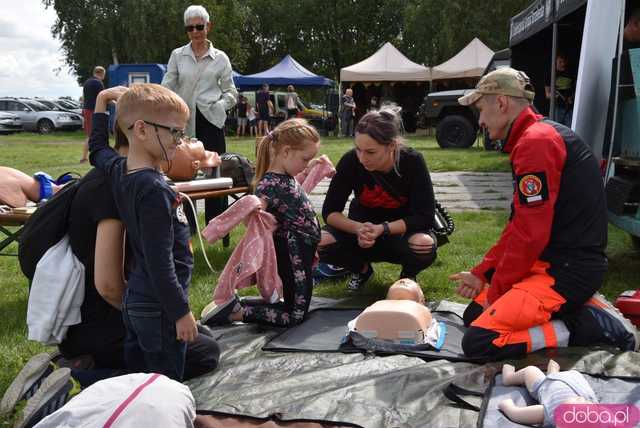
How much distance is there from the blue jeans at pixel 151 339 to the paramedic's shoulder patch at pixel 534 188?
165 cm

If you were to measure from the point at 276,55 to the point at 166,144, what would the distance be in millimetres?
46178

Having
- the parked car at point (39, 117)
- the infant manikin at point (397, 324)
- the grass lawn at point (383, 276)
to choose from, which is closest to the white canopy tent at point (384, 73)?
the parked car at point (39, 117)

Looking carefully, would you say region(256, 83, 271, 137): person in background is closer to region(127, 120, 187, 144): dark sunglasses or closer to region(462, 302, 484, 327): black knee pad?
region(462, 302, 484, 327): black knee pad

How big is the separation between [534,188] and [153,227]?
168cm

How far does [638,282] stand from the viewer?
192 inches

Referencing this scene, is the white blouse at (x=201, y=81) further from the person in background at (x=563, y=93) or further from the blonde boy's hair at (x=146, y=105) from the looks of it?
the person in background at (x=563, y=93)

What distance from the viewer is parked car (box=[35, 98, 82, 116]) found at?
3268 centimetres

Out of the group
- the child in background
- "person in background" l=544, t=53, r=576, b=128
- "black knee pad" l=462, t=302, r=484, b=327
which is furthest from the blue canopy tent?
"black knee pad" l=462, t=302, r=484, b=327

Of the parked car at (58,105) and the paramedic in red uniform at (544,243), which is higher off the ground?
the paramedic in red uniform at (544,243)

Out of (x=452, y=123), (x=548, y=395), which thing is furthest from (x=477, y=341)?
(x=452, y=123)

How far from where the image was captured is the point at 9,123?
2991cm

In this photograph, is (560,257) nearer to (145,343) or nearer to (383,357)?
(383,357)

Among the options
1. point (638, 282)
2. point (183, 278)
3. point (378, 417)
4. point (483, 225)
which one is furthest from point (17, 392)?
point (483, 225)

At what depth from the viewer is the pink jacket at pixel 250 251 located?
4012 mm
